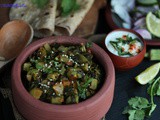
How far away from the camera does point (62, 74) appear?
109cm

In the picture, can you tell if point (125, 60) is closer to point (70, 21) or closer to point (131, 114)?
point (131, 114)

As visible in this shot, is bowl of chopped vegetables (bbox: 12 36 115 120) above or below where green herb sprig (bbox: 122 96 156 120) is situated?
above

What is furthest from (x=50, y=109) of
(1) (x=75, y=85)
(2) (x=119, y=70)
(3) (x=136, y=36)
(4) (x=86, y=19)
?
(4) (x=86, y=19)

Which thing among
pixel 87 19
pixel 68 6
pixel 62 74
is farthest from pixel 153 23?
pixel 62 74

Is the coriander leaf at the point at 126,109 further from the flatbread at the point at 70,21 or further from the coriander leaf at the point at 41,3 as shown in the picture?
the coriander leaf at the point at 41,3

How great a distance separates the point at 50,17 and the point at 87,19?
0.25m

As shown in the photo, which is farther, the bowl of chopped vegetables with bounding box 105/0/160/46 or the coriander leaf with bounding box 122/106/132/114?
the bowl of chopped vegetables with bounding box 105/0/160/46

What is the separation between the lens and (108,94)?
1.05 meters

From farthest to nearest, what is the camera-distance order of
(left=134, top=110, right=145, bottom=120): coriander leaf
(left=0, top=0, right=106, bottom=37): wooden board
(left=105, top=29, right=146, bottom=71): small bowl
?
(left=0, top=0, right=106, bottom=37): wooden board < (left=105, top=29, right=146, bottom=71): small bowl < (left=134, top=110, right=145, bottom=120): coriander leaf

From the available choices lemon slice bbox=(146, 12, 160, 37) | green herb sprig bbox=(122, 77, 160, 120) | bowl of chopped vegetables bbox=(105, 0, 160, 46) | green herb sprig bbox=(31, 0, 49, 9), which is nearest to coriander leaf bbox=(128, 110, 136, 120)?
green herb sprig bbox=(122, 77, 160, 120)

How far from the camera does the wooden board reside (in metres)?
1.59

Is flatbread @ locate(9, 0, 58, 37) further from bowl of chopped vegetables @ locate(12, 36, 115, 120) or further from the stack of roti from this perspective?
bowl of chopped vegetables @ locate(12, 36, 115, 120)

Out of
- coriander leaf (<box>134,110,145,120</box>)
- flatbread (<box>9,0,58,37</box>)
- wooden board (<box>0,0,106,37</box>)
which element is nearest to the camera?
coriander leaf (<box>134,110,145,120</box>)

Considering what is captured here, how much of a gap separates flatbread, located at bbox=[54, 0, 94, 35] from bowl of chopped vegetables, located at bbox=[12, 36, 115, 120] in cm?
31
